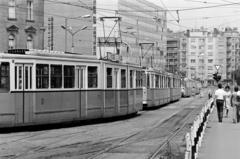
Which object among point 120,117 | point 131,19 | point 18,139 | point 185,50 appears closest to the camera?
point 18,139

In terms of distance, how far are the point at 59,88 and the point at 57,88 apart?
6.0 inches

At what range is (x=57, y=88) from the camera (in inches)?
777

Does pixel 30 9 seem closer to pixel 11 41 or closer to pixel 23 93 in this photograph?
pixel 11 41

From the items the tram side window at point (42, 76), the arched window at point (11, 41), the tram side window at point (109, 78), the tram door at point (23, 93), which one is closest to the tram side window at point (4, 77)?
the tram door at point (23, 93)

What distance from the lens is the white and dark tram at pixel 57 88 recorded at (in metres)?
17.9

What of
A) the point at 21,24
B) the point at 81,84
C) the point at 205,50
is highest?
the point at 205,50

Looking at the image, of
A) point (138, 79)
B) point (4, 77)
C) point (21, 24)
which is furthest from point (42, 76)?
point (21, 24)

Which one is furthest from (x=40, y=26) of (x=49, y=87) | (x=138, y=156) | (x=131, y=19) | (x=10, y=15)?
(x=138, y=156)

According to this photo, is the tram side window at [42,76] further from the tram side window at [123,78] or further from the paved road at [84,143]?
the tram side window at [123,78]

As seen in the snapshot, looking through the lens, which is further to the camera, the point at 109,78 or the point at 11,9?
the point at 11,9

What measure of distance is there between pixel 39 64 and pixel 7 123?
2478mm

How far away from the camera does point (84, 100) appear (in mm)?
21266

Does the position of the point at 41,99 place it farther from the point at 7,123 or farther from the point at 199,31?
the point at 199,31

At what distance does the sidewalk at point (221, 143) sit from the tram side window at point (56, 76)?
5700mm
